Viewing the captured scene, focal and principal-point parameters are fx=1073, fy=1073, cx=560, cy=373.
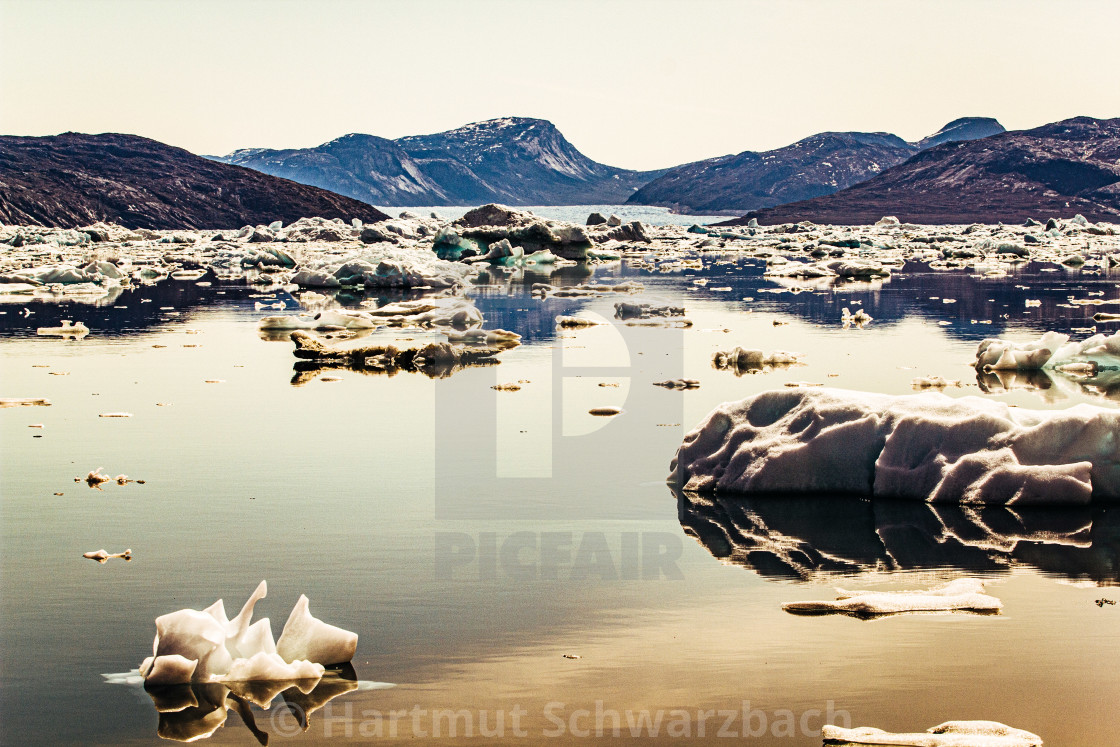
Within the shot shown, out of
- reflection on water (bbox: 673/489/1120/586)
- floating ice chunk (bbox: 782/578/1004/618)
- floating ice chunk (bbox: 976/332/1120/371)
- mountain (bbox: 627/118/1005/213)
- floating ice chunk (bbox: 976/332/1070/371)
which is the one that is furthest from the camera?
mountain (bbox: 627/118/1005/213)

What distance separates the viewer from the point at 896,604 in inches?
167

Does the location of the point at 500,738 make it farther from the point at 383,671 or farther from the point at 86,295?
the point at 86,295

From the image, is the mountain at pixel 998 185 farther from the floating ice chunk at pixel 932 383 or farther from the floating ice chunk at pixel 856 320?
the floating ice chunk at pixel 932 383

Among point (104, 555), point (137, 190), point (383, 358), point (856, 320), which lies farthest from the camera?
point (137, 190)

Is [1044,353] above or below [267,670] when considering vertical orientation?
above

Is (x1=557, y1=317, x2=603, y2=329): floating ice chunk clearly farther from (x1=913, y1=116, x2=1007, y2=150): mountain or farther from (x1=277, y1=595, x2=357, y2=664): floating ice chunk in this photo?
(x1=913, y1=116, x2=1007, y2=150): mountain

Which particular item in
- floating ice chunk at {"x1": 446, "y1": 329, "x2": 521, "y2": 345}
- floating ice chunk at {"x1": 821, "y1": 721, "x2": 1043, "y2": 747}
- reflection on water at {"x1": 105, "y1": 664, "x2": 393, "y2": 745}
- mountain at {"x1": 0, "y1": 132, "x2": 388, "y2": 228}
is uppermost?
mountain at {"x1": 0, "y1": 132, "x2": 388, "y2": 228}

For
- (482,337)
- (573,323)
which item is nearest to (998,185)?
(573,323)

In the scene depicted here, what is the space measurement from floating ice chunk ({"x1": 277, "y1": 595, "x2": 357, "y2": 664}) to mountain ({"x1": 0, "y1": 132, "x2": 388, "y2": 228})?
200ft

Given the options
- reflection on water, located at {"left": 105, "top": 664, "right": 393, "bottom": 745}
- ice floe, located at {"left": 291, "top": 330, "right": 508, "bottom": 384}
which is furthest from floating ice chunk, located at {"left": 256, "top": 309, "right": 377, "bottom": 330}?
reflection on water, located at {"left": 105, "top": 664, "right": 393, "bottom": 745}

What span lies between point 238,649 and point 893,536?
10.1 ft

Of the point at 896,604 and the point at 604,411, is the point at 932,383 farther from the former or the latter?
the point at 896,604

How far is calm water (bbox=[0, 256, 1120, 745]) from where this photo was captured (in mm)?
3438

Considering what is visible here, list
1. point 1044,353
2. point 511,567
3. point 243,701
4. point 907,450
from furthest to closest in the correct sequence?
point 1044,353, point 907,450, point 511,567, point 243,701
